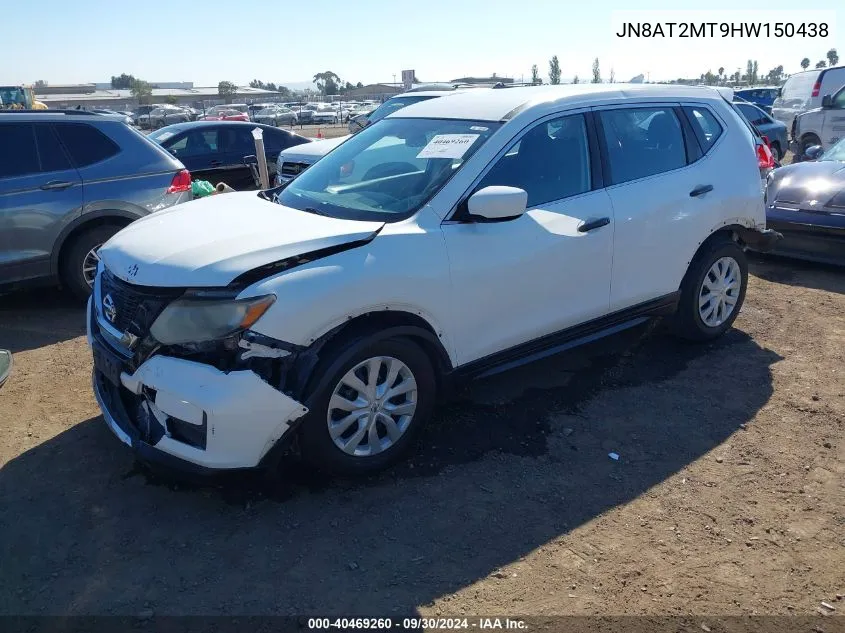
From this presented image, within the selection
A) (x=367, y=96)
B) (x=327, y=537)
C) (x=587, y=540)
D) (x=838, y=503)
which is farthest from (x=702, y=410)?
(x=367, y=96)

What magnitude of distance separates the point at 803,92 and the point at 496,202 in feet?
56.5

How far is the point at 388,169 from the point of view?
4.20 m

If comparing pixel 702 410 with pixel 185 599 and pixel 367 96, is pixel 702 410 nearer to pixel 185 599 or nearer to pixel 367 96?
pixel 185 599

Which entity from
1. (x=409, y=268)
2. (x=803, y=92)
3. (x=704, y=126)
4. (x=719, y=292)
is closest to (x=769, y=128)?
(x=803, y=92)

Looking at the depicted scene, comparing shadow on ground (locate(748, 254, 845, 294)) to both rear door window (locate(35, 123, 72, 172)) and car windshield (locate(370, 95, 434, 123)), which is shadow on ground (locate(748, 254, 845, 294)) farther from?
rear door window (locate(35, 123, 72, 172))

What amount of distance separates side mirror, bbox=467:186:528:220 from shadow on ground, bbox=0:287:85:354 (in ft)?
12.6

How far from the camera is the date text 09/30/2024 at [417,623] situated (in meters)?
2.62

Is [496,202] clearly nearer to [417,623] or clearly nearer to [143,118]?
[417,623]

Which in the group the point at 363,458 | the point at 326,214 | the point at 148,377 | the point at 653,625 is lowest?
the point at 653,625

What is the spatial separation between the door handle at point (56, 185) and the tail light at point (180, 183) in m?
0.88

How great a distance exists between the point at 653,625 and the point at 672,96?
367 cm

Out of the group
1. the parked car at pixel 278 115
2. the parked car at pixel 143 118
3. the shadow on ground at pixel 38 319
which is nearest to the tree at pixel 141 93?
the parked car at pixel 143 118

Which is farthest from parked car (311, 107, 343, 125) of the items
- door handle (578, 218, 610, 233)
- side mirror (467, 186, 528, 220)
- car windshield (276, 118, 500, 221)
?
side mirror (467, 186, 528, 220)

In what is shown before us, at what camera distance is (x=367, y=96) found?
78250 millimetres
